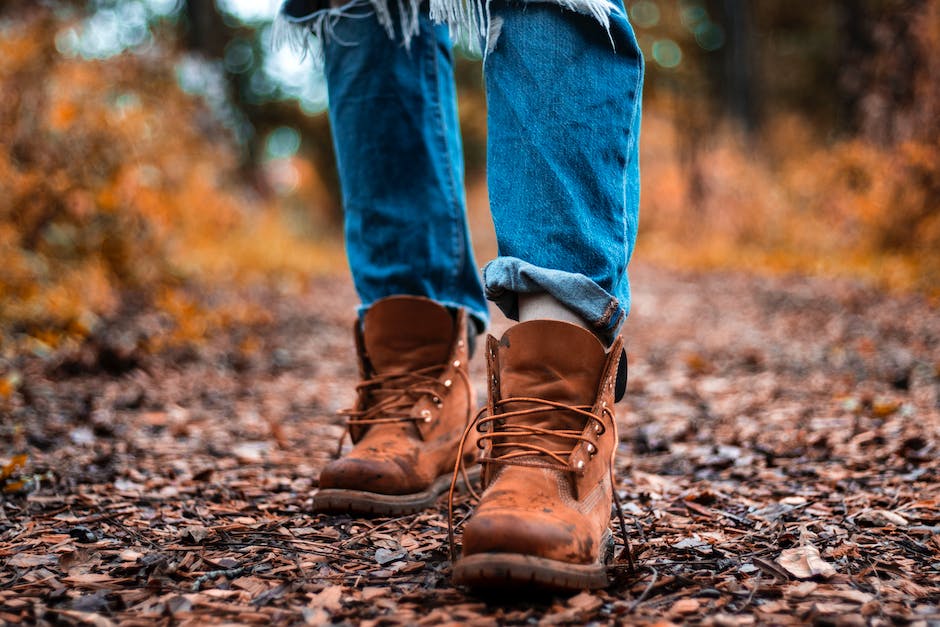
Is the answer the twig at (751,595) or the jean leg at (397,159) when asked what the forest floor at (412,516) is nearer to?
the twig at (751,595)

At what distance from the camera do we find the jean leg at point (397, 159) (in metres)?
1.64

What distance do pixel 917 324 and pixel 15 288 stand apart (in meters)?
4.01

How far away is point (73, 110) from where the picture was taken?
3867 mm

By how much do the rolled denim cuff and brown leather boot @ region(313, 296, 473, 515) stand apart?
36 centimetres

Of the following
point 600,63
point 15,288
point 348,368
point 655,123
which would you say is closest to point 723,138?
point 655,123

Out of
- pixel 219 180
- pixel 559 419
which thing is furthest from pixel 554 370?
pixel 219 180

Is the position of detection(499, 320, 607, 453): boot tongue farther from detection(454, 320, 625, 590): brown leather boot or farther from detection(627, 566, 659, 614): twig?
detection(627, 566, 659, 614): twig

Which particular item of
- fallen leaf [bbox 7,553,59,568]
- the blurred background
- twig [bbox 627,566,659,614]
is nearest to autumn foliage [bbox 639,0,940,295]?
the blurred background

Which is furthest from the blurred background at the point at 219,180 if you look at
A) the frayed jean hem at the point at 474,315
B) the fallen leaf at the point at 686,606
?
the fallen leaf at the point at 686,606

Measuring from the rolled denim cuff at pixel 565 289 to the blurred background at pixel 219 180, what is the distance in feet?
2.91

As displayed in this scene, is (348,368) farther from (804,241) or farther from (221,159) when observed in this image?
(804,241)

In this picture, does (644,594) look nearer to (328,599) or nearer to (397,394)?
(328,599)

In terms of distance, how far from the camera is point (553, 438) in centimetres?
120

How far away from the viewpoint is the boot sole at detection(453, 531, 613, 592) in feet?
3.36
